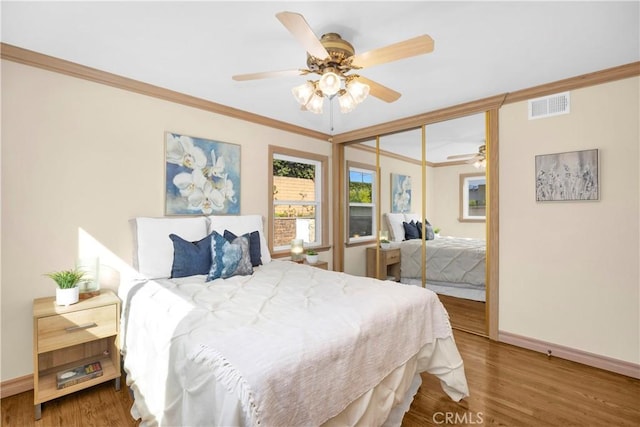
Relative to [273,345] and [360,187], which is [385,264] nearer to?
[360,187]

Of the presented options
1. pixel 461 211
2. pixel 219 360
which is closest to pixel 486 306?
pixel 461 211

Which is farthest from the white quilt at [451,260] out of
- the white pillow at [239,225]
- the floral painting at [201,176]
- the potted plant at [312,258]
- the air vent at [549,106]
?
the floral painting at [201,176]

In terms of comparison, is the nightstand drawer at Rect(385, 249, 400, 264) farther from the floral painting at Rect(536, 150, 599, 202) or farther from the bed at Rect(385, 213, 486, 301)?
the floral painting at Rect(536, 150, 599, 202)

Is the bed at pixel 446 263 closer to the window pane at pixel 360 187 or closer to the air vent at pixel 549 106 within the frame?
the window pane at pixel 360 187

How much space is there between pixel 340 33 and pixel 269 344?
1866 mm

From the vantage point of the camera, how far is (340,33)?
75.0 inches

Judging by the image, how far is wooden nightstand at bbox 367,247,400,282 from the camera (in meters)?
3.95

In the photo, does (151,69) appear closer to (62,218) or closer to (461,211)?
(62,218)

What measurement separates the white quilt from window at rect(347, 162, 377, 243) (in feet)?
2.40

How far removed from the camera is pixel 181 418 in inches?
47.2

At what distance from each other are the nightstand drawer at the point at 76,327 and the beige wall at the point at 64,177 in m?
0.49

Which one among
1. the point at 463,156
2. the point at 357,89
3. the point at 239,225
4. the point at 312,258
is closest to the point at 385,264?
the point at 312,258

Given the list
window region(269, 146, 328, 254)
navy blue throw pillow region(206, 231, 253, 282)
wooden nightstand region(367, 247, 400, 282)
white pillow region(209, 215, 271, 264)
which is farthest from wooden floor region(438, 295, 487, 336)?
navy blue throw pillow region(206, 231, 253, 282)

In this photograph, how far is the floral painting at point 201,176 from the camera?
2.84 meters
